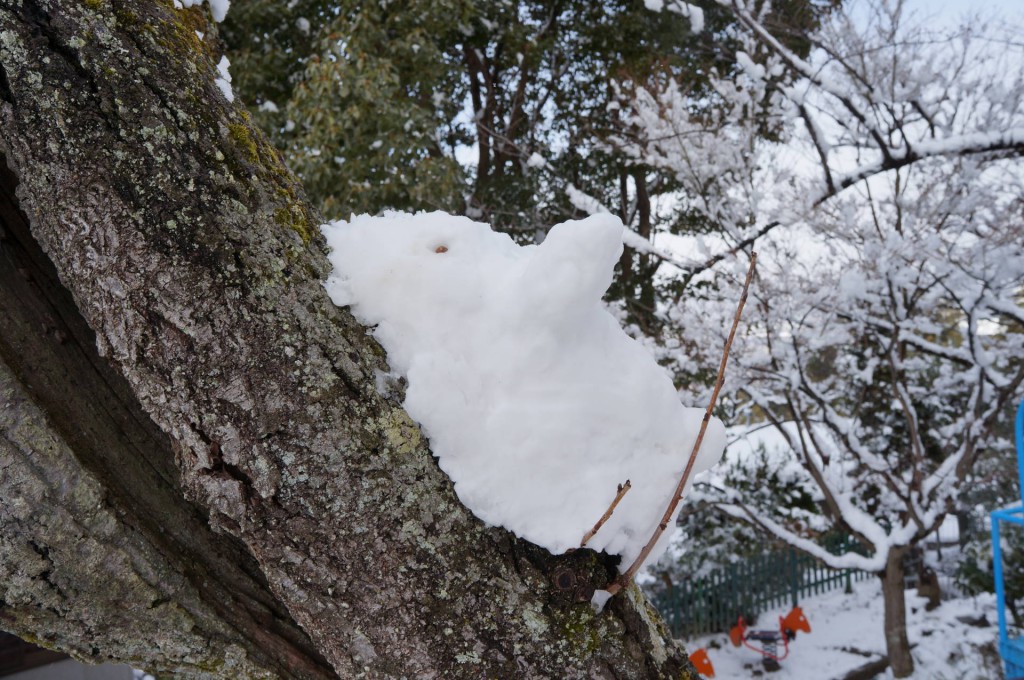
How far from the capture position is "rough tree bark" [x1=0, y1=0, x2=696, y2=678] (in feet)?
2.68

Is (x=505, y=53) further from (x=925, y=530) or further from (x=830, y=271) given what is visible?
(x=925, y=530)

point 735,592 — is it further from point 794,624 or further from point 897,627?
point 897,627

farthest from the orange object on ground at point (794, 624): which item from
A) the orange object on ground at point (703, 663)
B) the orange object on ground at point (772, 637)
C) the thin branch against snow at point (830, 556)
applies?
the thin branch against snow at point (830, 556)

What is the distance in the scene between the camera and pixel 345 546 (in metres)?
0.83

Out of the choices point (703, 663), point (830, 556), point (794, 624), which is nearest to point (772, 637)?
point (794, 624)

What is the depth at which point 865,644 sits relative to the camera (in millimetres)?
6781

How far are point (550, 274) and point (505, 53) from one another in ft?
27.0

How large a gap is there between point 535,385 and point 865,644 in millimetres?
7500

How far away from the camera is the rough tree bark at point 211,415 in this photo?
0.82 meters

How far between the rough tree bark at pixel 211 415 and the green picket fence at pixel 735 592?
21.1 ft

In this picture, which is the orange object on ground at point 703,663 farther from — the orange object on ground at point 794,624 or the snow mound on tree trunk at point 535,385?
the snow mound on tree trunk at point 535,385

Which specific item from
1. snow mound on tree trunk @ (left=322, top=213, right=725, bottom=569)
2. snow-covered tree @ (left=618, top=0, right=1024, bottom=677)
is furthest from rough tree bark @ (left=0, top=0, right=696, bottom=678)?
snow-covered tree @ (left=618, top=0, right=1024, bottom=677)

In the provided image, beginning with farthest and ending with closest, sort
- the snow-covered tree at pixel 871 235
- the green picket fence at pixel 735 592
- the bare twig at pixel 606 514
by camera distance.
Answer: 1. the green picket fence at pixel 735 592
2. the snow-covered tree at pixel 871 235
3. the bare twig at pixel 606 514

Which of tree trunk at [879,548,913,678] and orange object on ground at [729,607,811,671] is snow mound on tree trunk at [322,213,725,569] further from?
orange object on ground at [729,607,811,671]
